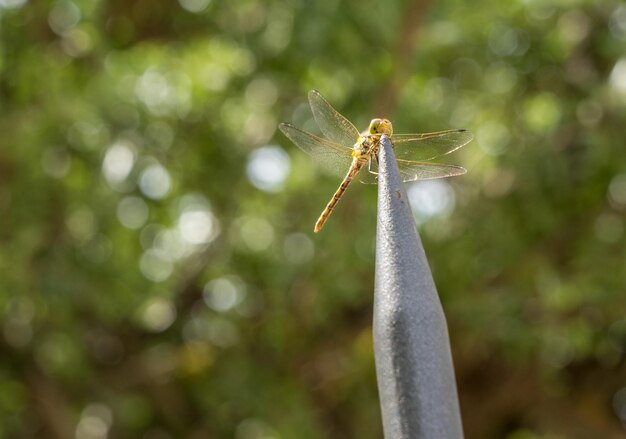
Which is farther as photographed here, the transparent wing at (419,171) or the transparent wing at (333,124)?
the transparent wing at (333,124)

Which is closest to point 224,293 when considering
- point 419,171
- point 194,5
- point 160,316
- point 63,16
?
point 160,316

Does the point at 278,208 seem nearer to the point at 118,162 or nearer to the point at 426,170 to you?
the point at 118,162

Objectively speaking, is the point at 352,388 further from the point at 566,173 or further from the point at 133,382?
the point at 566,173

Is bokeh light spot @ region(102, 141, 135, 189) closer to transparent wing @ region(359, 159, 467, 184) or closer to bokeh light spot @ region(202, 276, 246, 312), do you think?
bokeh light spot @ region(202, 276, 246, 312)

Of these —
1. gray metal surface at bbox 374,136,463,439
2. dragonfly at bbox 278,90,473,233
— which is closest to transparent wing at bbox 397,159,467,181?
dragonfly at bbox 278,90,473,233

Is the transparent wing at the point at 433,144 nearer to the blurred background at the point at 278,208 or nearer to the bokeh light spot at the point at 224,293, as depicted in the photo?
the blurred background at the point at 278,208

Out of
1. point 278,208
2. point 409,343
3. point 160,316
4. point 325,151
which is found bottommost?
point 409,343

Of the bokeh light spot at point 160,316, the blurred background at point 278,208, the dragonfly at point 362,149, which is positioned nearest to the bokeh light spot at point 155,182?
the blurred background at point 278,208
